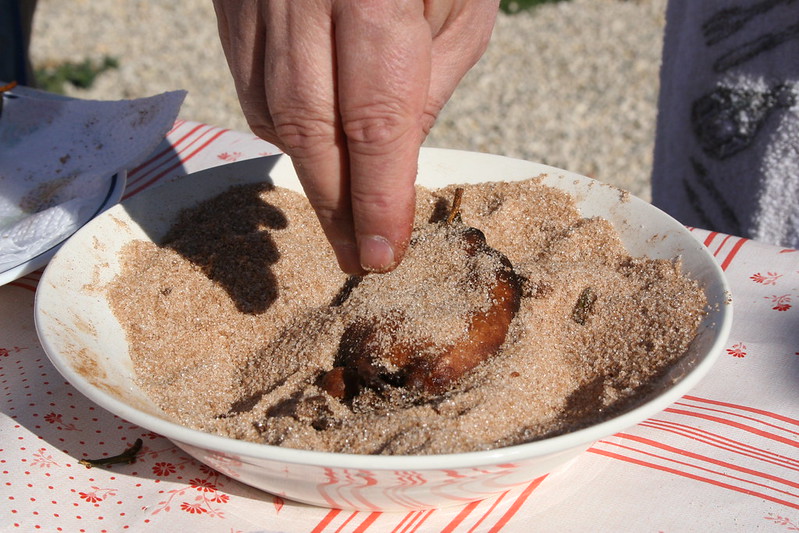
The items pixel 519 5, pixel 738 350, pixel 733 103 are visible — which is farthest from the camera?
pixel 519 5

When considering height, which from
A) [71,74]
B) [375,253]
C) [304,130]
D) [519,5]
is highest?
[519,5]

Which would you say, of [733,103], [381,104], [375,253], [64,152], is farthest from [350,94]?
[733,103]

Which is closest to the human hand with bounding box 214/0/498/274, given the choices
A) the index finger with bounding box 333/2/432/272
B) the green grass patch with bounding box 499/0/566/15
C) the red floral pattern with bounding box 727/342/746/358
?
the index finger with bounding box 333/2/432/272

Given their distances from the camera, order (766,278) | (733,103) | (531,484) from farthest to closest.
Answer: (733,103), (766,278), (531,484)

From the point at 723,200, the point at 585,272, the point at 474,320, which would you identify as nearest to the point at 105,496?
the point at 474,320

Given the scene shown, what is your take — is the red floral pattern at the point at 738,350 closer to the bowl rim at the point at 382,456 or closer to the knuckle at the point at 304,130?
the bowl rim at the point at 382,456

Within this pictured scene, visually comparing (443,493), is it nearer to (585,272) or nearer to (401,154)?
(401,154)

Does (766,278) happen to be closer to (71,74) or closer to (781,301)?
(781,301)
